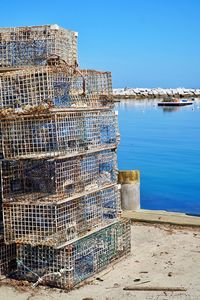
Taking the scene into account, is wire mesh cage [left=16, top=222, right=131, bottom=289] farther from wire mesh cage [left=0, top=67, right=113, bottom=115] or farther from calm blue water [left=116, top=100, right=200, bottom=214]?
calm blue water [left=116, top=100, right=200, bottom=214]

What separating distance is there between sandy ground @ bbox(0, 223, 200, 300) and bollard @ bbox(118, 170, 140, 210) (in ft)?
5.70

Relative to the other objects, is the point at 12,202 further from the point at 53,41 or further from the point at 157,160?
the point at 157,160

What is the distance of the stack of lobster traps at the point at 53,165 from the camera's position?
6.39m

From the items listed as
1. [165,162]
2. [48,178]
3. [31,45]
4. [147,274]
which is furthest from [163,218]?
[165,162]

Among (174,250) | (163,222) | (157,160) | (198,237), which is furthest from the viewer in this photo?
(157,160)

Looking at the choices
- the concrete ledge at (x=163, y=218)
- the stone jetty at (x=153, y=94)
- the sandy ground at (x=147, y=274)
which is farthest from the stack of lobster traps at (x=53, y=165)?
the stone jetty at (x=153, y=94)

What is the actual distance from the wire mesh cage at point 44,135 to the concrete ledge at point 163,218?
3438mm

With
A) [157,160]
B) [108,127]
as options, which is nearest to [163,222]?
[108,127]

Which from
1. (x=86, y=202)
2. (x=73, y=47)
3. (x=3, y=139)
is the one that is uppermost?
(x=73, y=47)

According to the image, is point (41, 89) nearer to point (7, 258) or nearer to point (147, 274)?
point (7, 258)

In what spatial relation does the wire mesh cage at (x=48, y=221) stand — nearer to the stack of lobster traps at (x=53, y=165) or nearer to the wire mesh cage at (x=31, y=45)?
the stack of lobster traps at (x=53, y=165)

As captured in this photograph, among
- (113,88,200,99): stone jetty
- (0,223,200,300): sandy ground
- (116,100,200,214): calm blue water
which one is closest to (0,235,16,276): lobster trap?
(0,223,200,300): sandy ground

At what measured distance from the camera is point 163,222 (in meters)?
9.78

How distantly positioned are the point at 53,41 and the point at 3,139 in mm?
1544
